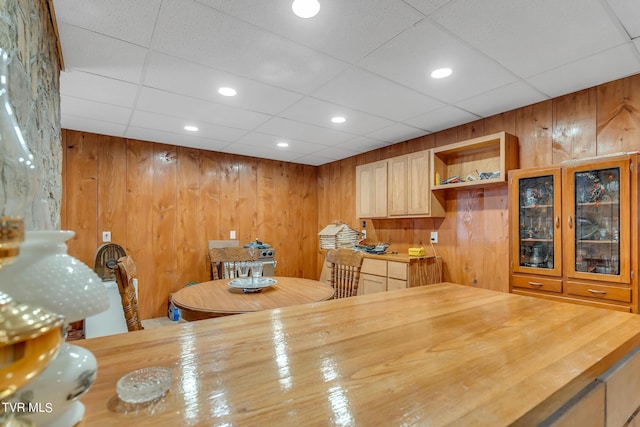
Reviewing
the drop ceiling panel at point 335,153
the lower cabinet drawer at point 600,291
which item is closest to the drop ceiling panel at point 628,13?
the lower cabinet drawer at point 600,291

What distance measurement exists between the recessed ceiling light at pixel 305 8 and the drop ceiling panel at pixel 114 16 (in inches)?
27.0

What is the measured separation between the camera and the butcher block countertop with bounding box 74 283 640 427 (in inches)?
22.1

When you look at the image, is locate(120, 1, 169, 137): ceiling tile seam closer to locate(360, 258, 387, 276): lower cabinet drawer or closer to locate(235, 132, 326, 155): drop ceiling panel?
locate(235, 132, 326, 155): drop ceiling panel

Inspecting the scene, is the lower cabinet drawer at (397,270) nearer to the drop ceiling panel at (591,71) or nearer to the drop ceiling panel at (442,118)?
the drop ceiling panel at (442,118)

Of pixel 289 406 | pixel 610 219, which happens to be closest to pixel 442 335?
pixel 289 406

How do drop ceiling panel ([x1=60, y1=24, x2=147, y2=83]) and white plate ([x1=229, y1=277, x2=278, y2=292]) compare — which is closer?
drop ceiling panel ([x1=60, y1=24, x2=147, y2=83])

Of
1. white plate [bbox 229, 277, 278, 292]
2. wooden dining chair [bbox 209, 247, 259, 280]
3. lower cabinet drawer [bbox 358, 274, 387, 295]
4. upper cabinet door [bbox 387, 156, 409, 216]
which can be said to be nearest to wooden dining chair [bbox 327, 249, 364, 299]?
white plate [bbox 229, 277, 278, 292]

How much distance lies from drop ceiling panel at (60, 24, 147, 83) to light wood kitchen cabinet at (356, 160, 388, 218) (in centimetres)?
286

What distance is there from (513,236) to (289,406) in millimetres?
2785

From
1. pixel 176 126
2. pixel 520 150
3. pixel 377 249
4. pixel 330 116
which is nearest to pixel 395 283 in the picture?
pixel 377 249

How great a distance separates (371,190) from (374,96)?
1.79 metres

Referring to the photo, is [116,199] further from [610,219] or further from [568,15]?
[610,219]

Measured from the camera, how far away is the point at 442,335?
3.10 ft

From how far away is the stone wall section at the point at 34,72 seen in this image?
1.01 meters
